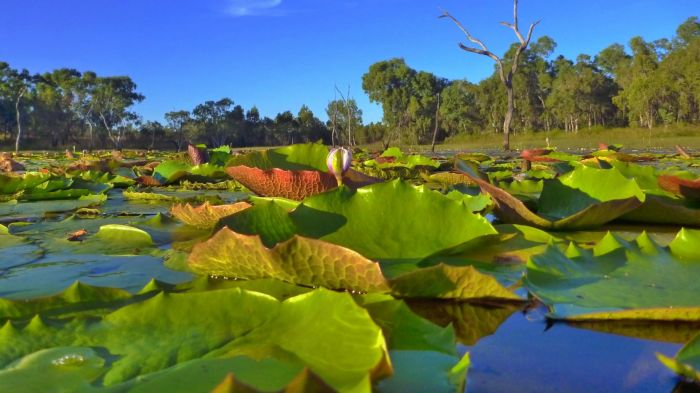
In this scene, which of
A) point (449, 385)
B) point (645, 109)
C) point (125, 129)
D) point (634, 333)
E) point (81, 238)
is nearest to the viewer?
point (449, 385)

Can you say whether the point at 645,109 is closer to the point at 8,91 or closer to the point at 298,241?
the point at 298,241

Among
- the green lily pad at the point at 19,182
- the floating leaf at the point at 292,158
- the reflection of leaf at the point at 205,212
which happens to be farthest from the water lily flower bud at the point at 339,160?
the green lily pad at the point at 19,182

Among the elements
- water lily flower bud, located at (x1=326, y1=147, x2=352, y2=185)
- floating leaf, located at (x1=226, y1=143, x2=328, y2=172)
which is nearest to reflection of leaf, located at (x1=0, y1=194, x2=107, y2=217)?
floating leaf, located at (x1=226, y1=143, x2=328, y2=172)

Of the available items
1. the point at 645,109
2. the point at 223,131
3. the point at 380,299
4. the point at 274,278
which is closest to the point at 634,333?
the point at 380,299

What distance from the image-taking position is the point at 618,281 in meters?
0.58

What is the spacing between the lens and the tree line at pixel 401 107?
108 ft

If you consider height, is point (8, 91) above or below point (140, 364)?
above

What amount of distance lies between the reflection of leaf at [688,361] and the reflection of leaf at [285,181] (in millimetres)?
694

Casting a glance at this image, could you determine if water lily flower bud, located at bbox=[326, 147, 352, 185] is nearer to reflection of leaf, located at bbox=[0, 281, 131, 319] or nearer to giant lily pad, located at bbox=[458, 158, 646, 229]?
giant lily pad, located at bbox=[458, 158, 646, 229]

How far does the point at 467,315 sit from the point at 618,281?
0.61ft

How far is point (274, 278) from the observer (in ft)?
2.10

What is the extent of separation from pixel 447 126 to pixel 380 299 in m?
43.7

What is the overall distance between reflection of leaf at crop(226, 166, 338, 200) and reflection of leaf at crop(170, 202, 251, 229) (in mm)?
119

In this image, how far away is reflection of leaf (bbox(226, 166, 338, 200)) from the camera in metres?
0.98
